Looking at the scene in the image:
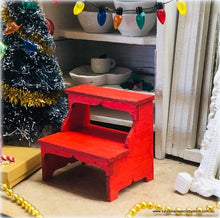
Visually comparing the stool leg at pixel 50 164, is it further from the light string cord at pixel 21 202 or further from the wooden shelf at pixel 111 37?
the wooden shelf at pixel 111 37

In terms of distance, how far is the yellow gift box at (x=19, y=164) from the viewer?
1054mm

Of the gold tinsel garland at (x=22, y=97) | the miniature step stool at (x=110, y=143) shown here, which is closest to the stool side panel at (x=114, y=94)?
the miniature step stool at (x=110, y=143)

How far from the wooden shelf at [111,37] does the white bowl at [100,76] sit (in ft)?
0.44

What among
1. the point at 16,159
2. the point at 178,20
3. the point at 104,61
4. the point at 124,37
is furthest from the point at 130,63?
the point at 16,159

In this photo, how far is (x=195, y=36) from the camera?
1130 millimetres

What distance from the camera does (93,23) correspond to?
53.6 inches

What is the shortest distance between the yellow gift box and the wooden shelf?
44 cm

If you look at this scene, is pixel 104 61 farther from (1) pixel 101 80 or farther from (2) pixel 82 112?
(2) pixel 82 112

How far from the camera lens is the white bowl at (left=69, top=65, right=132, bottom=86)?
4.46 ft

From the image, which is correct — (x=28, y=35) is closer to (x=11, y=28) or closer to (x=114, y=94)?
(x=11, y=28)

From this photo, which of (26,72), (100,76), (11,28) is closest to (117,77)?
(100,76)

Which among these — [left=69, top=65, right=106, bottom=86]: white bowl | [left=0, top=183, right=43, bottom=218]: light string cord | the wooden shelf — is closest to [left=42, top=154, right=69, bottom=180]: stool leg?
[left=0, top=183, right=43, bottom=218]: light string cord

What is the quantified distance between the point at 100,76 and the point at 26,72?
0.95 feet

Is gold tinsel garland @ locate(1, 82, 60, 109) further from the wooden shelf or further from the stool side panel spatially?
the wooden shelf
